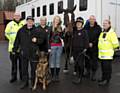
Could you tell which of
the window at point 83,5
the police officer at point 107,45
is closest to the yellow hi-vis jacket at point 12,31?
the police officer at point 107,45

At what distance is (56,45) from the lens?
30.6 ft

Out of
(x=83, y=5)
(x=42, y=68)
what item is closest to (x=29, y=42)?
(x=42, y=68)

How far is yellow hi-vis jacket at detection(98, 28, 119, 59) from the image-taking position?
8.75 meters

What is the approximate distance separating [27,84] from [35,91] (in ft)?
1.89

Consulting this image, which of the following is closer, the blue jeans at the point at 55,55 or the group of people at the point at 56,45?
the group of people at the point at 56,45

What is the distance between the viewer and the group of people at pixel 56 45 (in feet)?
27.5

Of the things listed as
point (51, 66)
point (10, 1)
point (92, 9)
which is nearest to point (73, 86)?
point (51, 66)

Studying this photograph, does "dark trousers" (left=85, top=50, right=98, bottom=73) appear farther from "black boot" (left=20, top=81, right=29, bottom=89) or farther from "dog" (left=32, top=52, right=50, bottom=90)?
"black boot" (left=20, top=81, right=29, bottom=89)

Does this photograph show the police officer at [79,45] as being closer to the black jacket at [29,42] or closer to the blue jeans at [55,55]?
the blue jeans at [55,55]

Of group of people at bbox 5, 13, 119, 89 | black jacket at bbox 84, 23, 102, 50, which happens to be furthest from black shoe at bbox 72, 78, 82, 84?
black jacket at bbox 84, 23, 102, 50

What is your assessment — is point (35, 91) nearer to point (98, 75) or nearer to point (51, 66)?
point (51, 66)

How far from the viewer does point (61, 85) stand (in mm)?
Result: 8969

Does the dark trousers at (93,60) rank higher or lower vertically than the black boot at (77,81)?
higher

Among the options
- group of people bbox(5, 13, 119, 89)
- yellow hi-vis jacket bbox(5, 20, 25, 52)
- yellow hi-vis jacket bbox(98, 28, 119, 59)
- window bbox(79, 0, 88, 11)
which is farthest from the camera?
window bbox(79, 0, 88, 11)
